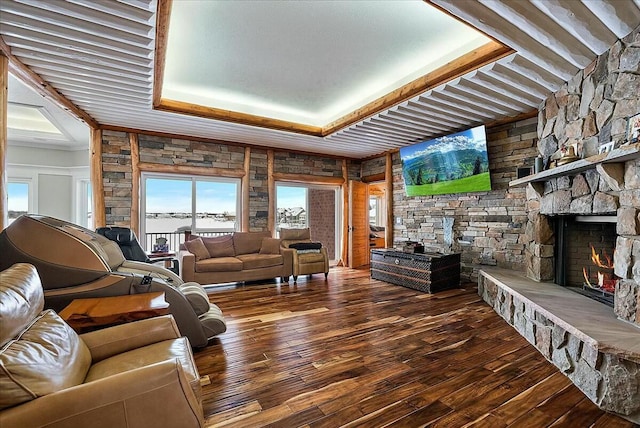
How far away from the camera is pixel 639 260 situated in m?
2.14

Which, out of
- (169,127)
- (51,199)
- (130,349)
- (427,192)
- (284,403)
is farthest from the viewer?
(51,199)

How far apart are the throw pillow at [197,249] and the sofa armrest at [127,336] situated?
10.4 ft

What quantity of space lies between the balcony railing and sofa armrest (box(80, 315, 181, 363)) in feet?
12.7

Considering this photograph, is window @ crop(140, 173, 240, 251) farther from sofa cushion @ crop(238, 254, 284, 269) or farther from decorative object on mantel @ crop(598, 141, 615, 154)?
decorative object on mantel @ crop(598, 141, 615, 154)

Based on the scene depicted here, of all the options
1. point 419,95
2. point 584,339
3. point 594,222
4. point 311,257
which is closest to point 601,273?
point 594,222

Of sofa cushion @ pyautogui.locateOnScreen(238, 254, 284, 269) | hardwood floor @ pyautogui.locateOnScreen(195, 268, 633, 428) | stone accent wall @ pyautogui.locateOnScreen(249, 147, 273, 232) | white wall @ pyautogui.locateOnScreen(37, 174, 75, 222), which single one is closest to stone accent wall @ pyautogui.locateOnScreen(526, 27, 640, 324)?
hardwood floor @ pyautogui.locateOnScreen(195, 268, 633, 428)

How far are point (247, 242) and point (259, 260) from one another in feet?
2.03

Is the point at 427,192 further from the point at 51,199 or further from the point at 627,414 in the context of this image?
the point at 51,199

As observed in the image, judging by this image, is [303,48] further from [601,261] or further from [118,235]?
[601,261]

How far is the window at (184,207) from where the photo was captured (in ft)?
18.4

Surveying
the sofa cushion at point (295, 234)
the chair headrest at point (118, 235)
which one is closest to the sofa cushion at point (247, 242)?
the sofa cushion at point (295, 234)

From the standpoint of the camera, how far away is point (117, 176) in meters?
5.16

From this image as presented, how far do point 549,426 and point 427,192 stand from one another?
4.27 m

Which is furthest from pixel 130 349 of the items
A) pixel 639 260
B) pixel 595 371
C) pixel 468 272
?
pixel 468 272
